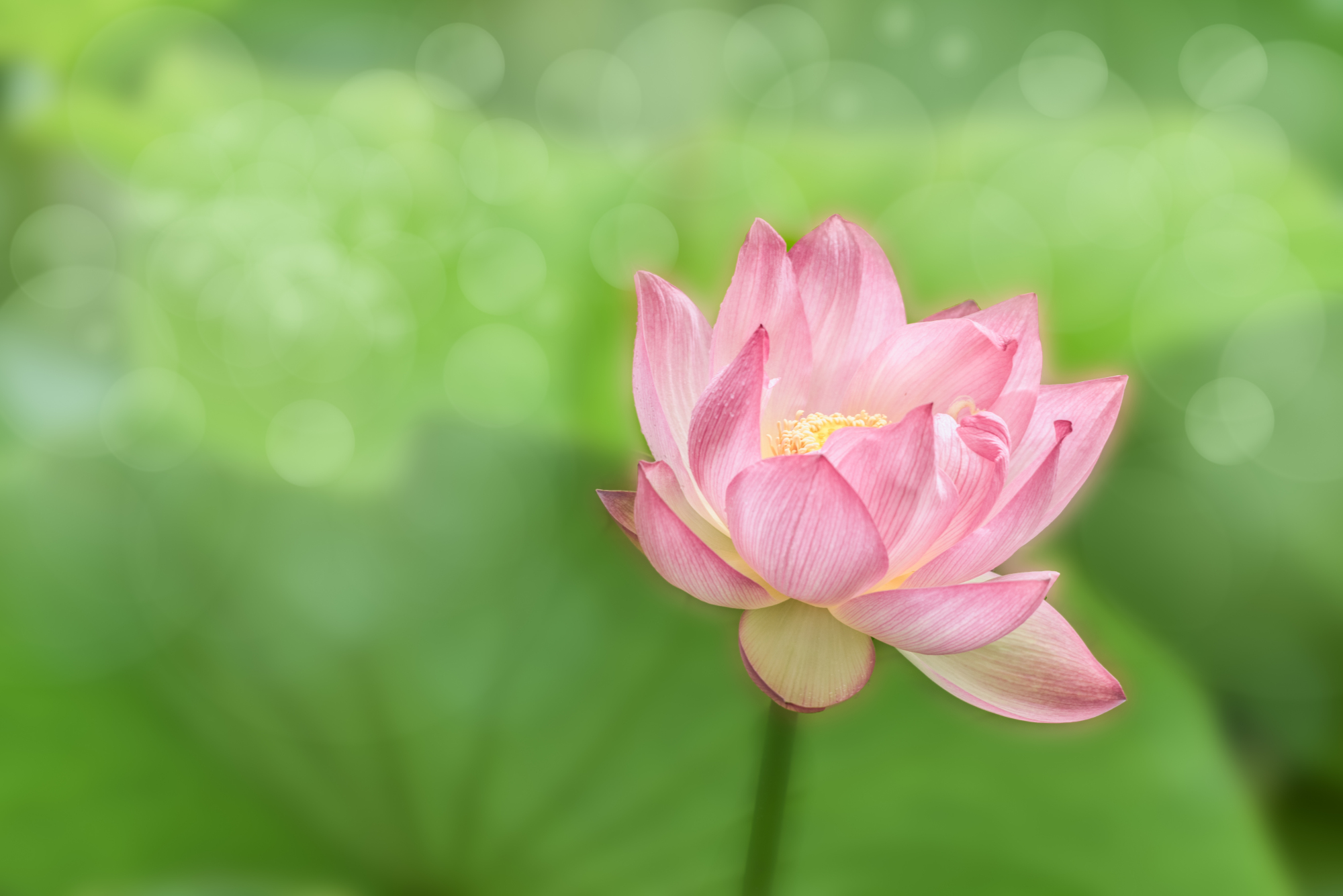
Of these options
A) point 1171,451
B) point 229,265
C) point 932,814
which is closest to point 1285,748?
point 1171,451

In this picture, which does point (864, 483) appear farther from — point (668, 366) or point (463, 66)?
point (463, 66)

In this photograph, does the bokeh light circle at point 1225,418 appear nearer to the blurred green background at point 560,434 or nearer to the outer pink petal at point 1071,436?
the blurred green background at point 560,434

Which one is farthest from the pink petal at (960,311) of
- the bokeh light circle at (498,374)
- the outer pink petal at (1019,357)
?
the bokeh light circle at (498,374)

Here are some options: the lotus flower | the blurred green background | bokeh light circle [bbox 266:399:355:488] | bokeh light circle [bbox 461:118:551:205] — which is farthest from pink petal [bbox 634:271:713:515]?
bokeh light circle [bbox 461:118:551:205]

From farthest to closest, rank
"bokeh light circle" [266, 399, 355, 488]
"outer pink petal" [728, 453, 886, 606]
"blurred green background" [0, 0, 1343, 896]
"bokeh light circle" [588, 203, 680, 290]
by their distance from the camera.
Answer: "bokeh light circle" [588, 203, 680, 290] < "bokeh light circle" [266, 399, 355, 488] < "blurred green background" [0, 0, 1343, 896] < "outer pink petal" [728, 453, 886, 606]

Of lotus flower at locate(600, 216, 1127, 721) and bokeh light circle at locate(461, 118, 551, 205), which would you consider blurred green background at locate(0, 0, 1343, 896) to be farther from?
lotus flower at locate(600, 216, 1127, 721)

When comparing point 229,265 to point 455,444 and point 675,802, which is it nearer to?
point 455,444

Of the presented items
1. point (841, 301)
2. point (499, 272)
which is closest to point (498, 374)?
point (499, 272)
